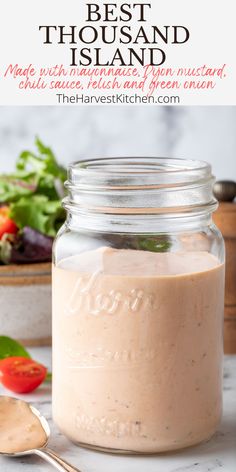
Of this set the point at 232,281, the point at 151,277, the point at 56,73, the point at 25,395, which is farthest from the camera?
the point at 56,73

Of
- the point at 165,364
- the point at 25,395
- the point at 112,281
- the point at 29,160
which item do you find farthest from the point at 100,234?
the point at 29,160

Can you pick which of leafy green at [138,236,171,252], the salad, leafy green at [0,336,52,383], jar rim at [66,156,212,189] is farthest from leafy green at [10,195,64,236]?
leafy green at [138,236,171,252]

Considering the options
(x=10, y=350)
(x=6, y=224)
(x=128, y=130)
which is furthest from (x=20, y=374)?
(x=128, y=130)

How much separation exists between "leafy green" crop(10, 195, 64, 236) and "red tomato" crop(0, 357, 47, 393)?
443mm

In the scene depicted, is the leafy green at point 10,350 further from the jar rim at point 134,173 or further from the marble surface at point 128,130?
the marble surface at point 128,130

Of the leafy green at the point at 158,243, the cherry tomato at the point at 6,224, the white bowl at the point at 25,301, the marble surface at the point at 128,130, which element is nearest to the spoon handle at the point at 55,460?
the leafy green at the point at 158,243

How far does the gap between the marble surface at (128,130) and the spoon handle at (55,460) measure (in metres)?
1.46

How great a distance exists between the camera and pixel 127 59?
1.70 metres

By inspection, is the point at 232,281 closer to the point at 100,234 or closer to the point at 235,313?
the point at 235,313

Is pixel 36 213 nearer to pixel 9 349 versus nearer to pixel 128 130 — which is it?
pixel 9 349

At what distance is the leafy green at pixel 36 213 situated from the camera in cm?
183

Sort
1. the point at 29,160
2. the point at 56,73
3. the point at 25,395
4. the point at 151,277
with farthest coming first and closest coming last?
the point at 29,160
the point at 56,73
the point at 25,395
the point at 151,277

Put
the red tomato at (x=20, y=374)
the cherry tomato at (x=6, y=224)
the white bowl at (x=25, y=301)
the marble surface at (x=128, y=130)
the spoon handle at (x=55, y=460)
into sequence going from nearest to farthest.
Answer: the spoon handle at (x=55, y=460) → the red tomato at (x=20, y=374) → the white bowl at (x=25, y=301) → the cherry tomato at (x=6, y=224) → the marble surface at (x=128, y=130)

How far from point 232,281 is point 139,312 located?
1.87 feet
